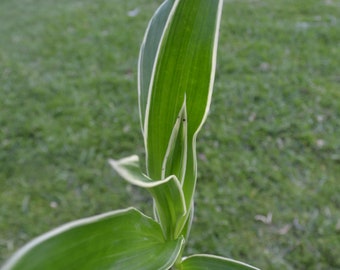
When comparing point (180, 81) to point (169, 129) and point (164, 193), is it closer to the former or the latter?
point (169, 129)

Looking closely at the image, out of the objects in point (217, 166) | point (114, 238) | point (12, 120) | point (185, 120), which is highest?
point (185, 120)

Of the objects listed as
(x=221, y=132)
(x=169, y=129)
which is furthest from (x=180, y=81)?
(x=221, y=132)

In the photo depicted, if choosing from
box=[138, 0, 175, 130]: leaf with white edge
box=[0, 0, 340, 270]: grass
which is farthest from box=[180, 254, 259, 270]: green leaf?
box=[0, 0, 340, 270]: grass

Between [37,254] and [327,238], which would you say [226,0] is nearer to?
[327,238]

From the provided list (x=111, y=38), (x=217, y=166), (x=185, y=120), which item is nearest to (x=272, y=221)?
(x=217, y=166)

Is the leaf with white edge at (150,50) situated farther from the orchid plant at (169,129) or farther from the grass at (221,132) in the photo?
the grass at (221,132)

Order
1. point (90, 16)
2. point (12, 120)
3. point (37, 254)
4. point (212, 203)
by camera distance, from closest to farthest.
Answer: point (37, 254), point (212, 203), point (12, 120), point (90, 16)

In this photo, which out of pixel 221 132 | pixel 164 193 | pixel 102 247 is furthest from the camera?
pixel 221 132
